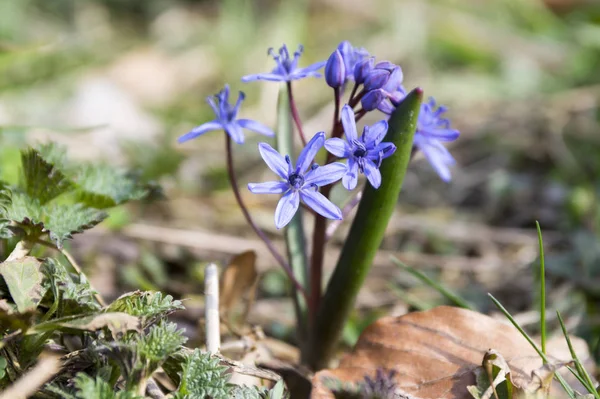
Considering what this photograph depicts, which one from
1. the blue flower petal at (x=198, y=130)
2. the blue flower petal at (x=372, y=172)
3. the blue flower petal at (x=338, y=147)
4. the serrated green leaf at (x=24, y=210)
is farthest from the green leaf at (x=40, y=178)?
the blue flower petal at (x=372, y=172)

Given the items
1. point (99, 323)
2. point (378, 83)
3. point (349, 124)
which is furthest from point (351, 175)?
point (99, 323)

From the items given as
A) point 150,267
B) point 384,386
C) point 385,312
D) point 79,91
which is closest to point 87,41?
point 79,91

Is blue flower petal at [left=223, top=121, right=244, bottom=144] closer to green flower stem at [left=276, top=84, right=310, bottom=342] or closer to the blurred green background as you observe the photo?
green flower stem at [left=276, top=84, right=310, bottom=342]

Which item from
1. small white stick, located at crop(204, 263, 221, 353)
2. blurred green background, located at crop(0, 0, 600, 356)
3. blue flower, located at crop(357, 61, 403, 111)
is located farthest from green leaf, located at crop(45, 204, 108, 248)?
blue flower, located at crop(357, 61, 403, 111)

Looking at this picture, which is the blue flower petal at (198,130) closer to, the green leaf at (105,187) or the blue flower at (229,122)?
the blue flower at (229,122)

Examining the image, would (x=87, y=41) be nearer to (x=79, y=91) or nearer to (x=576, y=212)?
(x=79, y=91)

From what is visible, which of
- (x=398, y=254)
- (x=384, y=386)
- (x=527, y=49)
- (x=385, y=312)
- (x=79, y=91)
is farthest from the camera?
(x=527, y=49)

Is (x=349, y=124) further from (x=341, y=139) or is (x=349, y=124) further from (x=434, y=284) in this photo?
(x=434, y=284)
